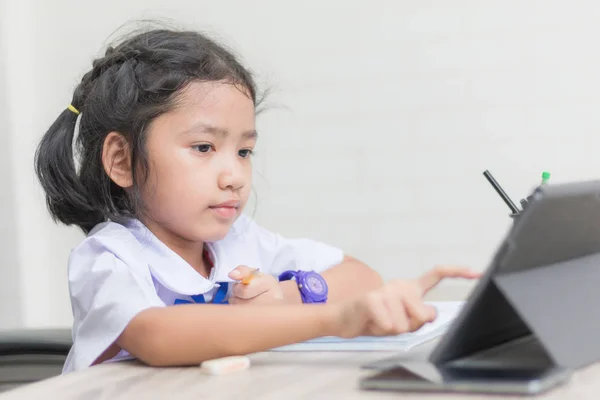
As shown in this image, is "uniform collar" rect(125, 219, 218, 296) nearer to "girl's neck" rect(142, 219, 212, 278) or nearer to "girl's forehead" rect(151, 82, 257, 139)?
"girl's neck" rect(142, 219, 212, 278)

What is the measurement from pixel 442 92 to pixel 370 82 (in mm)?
206

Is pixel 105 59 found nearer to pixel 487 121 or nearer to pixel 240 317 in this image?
pixel 240 317

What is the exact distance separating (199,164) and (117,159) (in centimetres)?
19

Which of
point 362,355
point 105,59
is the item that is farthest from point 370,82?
point 362,355

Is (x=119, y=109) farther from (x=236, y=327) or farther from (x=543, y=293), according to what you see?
(x=543, y=293)

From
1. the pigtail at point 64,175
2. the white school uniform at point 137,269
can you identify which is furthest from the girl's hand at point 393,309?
the pigtail at point 64,175

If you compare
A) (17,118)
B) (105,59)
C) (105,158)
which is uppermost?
(17,118)

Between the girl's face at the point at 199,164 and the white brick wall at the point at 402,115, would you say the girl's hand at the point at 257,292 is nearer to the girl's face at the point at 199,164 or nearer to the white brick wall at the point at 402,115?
the girl's face at the point at 199,164

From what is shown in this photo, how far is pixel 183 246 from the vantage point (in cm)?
133

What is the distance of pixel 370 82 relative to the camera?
2.31 m

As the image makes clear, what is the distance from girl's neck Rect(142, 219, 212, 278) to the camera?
129 cm

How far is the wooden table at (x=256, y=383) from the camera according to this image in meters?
0.64

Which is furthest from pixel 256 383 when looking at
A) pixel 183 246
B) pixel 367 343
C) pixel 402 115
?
pixel 402 115

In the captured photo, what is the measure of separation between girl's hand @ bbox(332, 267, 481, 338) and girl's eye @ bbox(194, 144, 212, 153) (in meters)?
0.51
